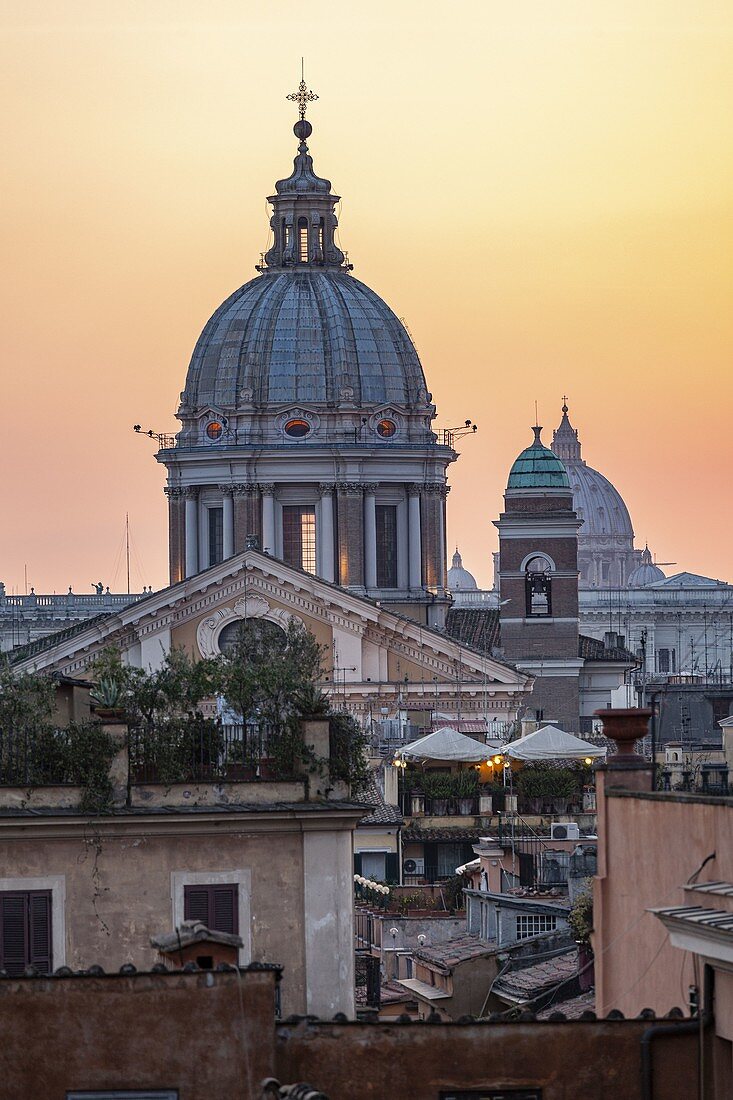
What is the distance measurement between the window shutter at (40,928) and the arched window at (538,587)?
80985 millimetres

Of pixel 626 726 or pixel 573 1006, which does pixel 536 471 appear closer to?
pixel 573 1006

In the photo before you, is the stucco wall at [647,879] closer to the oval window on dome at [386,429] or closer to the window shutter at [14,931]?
the window shutter at [14,931]

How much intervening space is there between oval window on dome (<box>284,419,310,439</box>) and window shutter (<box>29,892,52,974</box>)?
8870cm

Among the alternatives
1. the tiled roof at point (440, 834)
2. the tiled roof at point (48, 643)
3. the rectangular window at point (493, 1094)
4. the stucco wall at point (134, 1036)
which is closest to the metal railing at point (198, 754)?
the stucco wall at point (134, 1036)

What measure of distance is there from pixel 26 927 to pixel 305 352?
90509 mm

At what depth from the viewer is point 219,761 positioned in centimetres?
2936

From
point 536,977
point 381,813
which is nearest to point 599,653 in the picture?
point 381,813

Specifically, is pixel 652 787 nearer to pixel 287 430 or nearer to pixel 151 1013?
pixel 151 1013

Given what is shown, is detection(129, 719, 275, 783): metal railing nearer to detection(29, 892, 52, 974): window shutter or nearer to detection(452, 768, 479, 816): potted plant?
detection(29, 892, 52, 974): window shutter

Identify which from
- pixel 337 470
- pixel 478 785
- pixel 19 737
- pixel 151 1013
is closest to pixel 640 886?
pixel 151 1013

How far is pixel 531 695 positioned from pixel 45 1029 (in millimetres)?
83793

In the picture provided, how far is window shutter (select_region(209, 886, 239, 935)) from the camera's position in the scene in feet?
89.9

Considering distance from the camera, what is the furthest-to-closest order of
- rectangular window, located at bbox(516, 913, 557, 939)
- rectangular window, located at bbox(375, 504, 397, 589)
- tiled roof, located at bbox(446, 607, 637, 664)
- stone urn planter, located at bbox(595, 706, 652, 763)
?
rectangular window, located at bbox(375, 504, 397, 589) → tiled roof, located at bbox(446, 607, 637, 664) → rectangular window, located at bbox(516, 913, 557, 939) → stone urn planter, located at bbox(595, 706, 652, 763)

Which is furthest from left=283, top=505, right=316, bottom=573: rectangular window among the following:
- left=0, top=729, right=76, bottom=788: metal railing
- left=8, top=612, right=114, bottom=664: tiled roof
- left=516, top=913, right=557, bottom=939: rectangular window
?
left=0, top=729, right=76, bottom=788: metal railing
